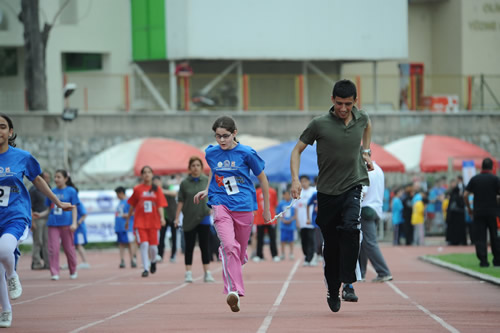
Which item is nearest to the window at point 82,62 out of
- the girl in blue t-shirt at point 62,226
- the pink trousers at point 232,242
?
the girl in blue t-shirt at point 62,226

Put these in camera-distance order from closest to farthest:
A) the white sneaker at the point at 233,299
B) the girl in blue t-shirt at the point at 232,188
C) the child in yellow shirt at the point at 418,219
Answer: the white sneaker at the point at 233,299 → the girl in blue t-shirt at the point at 232,188 → the child in yellow shirt at the point at 418,219

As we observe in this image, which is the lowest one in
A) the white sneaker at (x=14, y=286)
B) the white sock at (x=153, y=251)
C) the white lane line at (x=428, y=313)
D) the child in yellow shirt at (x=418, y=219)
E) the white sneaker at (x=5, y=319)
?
the child in yellow shirt at (x=418, y=219)

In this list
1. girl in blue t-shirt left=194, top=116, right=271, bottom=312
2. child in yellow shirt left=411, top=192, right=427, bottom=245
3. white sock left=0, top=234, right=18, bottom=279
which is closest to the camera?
white sock left=0, top=234, right=18, bottom=279

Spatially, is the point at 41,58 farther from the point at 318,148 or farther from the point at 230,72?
the point at 318,148

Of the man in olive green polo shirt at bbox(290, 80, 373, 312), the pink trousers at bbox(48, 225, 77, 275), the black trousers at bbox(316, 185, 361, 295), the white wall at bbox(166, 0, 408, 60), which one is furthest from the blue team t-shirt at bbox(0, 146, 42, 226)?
the white wall at bbox(166, 0, 408, 60)

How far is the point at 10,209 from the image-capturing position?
10.6m

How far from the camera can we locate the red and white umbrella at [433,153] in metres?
33.8

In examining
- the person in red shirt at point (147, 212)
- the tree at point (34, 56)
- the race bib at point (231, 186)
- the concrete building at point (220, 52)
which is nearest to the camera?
the race bib at point (231, 186)

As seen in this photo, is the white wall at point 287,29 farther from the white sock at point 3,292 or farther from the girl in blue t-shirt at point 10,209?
the white sock at point 3,292

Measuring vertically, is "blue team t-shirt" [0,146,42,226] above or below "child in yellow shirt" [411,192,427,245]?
above

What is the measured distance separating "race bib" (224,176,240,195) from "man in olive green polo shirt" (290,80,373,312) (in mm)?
1177

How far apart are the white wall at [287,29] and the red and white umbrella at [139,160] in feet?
26.7

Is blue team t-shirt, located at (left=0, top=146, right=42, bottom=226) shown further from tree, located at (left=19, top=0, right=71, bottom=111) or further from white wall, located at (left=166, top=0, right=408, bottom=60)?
white wall, located at (left=166, top=0, right=408, bottom=60)

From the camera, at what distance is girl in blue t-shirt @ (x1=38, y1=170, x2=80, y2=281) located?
63.7ft
